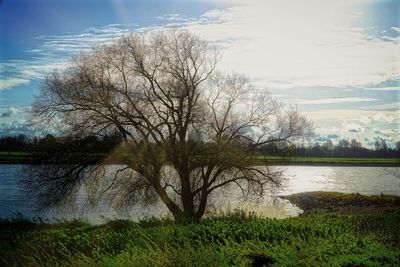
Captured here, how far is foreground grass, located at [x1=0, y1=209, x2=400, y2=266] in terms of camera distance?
8406mm

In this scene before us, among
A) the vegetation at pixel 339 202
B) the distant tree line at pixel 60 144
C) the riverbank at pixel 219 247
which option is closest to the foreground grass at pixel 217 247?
the riverbank at pixel 219 247

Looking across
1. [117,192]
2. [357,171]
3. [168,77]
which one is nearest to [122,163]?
[117,192]

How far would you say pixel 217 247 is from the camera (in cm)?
953

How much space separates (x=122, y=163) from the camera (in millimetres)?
17109

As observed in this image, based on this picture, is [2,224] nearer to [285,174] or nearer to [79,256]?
[79,256]

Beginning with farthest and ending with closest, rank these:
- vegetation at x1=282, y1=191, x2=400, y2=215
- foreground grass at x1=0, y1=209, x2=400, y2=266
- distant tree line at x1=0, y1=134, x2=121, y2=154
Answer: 1. vegetation at x1=282, y1=191, x2=400, y2=215
2. distant tree line at x1=0, y1=134, x2=121, y2=154
3. foreground grass at x1=0, y1=209, x2=400, y2=266

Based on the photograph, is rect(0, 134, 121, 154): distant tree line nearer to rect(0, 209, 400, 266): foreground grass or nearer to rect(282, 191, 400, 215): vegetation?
rect(0, 209, 400, 266): foreground grass

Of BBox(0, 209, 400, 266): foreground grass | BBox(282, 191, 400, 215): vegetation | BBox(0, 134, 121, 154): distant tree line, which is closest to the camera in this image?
BBox(0, 209, 400, 266): foreground grass

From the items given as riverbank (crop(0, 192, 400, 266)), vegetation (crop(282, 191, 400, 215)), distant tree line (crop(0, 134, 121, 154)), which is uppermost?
distant tree line (crop(0, 134, 121, 154))

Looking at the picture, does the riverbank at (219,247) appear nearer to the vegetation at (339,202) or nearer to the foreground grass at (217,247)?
the foreground grass at (217,247)

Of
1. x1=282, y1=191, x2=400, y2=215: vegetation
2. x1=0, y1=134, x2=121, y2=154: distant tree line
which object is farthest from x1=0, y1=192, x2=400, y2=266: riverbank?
x1=282, y1=191, x2=400, y2=215: vegetation

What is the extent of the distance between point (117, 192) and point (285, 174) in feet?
22.0

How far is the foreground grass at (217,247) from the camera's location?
27.6 feet

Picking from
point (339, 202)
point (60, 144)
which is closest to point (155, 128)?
point (60, 144)
